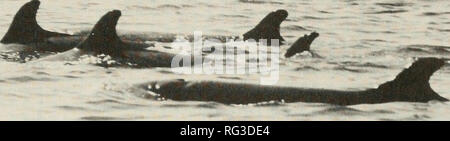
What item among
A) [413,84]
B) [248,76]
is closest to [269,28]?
[248,76]

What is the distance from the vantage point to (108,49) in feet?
46.9

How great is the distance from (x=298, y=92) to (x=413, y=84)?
4.31 ft

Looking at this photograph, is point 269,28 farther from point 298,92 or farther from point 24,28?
point 298,92

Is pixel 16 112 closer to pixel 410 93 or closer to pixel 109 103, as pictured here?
pixel 109 103

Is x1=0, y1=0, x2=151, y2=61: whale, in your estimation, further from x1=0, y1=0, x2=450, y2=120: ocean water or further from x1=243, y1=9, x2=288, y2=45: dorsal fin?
x1=243, y1=9, x2=288, y2=45: dorsal fin

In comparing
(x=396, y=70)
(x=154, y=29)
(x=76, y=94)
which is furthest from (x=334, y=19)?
(x=76, y=94)

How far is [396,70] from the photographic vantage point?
15273mm

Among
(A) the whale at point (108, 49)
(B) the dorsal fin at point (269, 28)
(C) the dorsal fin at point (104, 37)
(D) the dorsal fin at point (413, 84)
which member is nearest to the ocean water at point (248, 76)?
(D) the dorsal fin at point (413, 84)

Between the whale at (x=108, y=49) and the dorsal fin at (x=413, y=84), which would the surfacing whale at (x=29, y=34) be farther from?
the dorsal fin at (x=413, y=84)

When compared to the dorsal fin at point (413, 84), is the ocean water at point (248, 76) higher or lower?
lower

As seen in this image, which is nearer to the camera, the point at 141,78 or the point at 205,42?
the point at 141,78

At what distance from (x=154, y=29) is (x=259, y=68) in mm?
5965

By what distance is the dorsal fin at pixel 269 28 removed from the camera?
1802 cm

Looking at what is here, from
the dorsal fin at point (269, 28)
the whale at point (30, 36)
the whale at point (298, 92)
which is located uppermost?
the whale at point (298, 92)
